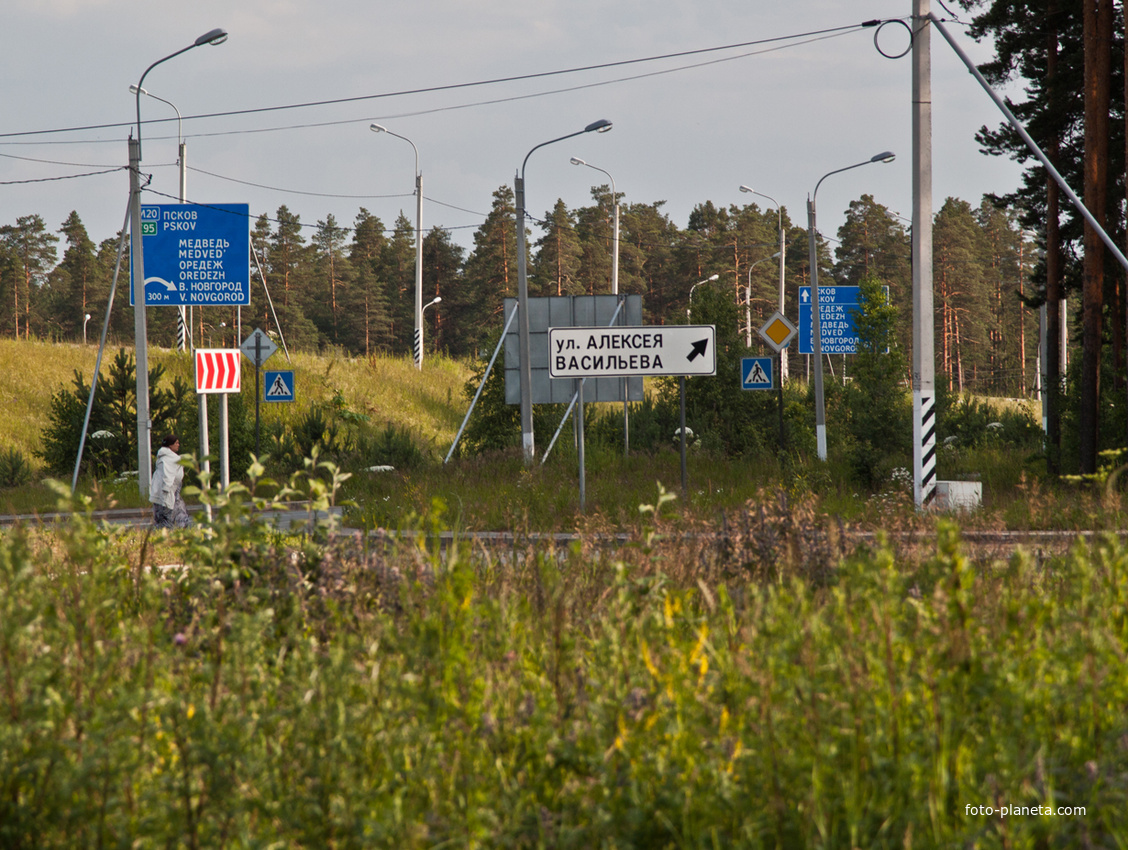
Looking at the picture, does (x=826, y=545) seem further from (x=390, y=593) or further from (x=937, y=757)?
(x=937, y=757)

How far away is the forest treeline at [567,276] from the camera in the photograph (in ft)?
249

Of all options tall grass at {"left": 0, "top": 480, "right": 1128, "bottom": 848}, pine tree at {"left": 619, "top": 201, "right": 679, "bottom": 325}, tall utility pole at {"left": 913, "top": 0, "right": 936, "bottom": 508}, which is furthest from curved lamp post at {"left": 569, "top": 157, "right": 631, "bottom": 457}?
pine tree at {"left": 619, "top": 201, "right": 679, "bottom": 325}

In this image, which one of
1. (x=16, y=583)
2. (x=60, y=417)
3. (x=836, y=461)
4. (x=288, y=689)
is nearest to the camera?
(x=16, y=583)

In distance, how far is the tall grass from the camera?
283cm

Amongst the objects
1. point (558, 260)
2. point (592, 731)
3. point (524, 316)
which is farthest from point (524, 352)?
point (558, 260)

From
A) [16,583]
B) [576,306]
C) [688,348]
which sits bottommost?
[16,583]

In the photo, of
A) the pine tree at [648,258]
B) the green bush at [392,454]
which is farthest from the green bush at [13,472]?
the pine tree at [648,258]

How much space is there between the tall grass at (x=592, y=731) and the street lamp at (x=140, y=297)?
16.1 metres

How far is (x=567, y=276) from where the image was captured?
75.9 m

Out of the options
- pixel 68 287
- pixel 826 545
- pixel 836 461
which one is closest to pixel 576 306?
pixel 836 461

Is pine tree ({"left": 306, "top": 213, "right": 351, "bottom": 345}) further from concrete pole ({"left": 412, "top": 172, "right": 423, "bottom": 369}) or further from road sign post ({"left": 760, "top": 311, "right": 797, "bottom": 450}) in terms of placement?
road sign post ({"left": 760, "top": 311, "right": 797, "bottom": 450})

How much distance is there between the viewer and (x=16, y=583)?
3.31 m

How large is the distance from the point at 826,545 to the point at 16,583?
14.6 ft

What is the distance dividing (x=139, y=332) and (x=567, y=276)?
57223mm
